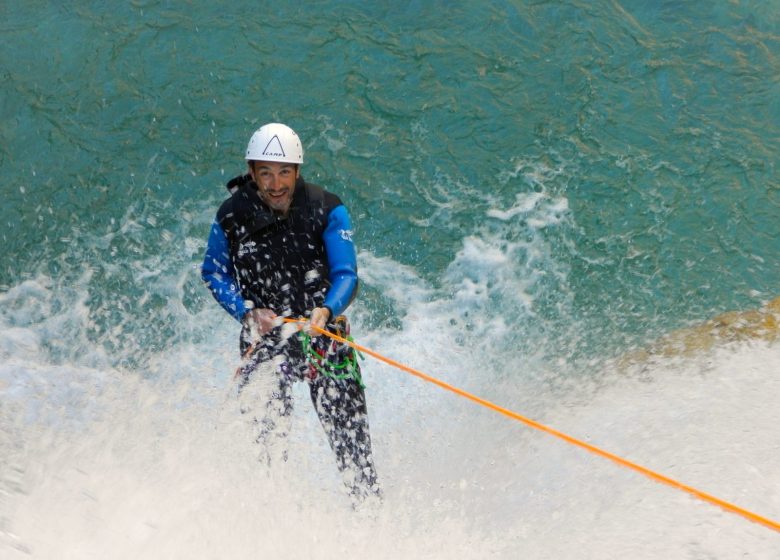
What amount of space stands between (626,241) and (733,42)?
10.8 feet

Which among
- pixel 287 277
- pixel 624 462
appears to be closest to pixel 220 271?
pixel 287 277

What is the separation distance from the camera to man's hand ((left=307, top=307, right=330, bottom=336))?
4.71 m

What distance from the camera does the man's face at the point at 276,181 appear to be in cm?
489

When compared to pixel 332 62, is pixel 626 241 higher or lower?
lower

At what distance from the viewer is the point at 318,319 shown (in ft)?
15.5

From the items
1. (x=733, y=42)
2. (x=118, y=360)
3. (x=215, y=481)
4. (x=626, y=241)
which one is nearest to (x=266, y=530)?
(x=215, y=481)

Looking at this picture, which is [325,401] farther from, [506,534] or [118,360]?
[118,360]

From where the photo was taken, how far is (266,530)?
477 centimetres

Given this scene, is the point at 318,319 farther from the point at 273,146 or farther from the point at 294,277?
the point at 273,146

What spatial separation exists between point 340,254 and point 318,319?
0.47m

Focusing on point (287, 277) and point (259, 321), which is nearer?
point (259, 321)

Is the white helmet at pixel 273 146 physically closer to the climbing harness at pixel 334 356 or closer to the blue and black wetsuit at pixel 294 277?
the blue and black wetsuit at pixel 294 277

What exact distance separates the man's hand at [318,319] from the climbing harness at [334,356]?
0.86 ft

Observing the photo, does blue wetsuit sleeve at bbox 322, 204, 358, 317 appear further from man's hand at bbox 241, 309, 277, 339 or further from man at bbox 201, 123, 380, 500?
man's hand at bbox 241, 309, 277, 339
